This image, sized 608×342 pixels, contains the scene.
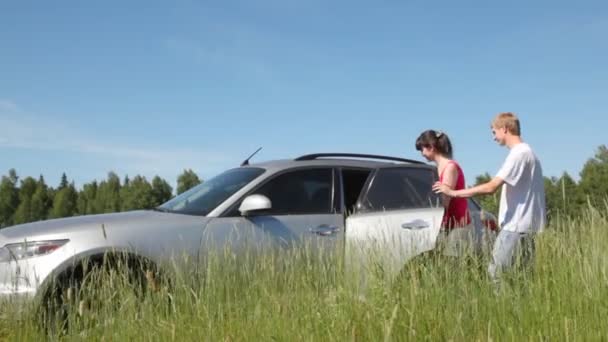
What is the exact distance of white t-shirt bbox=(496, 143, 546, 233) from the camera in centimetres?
511

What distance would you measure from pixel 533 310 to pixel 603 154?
87.3 meters

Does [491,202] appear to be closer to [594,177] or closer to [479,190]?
[479,190]

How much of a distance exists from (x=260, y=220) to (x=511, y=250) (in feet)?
7.25

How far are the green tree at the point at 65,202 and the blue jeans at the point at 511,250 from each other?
12356cm

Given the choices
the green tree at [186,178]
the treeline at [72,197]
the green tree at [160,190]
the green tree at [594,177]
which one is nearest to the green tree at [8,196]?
the treeline at [72,197]

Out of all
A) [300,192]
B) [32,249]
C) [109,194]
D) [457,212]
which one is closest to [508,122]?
[457,212]

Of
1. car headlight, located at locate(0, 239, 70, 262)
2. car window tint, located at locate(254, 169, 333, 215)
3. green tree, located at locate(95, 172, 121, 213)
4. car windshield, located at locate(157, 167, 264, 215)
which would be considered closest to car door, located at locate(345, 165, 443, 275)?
car window tint, located at locate(254, 169, 333, 215)

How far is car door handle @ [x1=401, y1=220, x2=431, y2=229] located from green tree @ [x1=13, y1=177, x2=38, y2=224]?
123 meters

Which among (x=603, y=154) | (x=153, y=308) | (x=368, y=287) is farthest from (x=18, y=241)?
(x=603, y=154)

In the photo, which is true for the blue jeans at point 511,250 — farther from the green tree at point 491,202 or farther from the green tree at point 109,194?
the green tree at point 109,194

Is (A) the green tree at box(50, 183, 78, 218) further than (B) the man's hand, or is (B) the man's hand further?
(A) the green tree at box(50, 183, 78, 218)

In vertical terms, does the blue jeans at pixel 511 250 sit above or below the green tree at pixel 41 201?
below

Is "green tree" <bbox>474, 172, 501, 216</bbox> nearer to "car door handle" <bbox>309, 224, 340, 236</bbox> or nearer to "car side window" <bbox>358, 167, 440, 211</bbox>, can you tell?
"car side window" <bbox>358, 167, 440, 211</bbox>

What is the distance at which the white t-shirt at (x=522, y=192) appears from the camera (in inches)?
201
